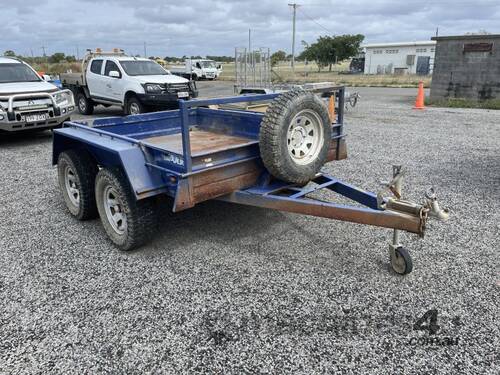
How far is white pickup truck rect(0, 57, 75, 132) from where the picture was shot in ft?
28.0

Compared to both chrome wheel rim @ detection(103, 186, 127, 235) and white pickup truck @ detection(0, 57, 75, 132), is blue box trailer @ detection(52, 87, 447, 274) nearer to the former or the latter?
chrome wheel rim @ detection(103, 186, 127, 235)

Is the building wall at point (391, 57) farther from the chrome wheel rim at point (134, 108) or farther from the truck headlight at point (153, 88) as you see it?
the chrome wheel rim at point (134, 108)

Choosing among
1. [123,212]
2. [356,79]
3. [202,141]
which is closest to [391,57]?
[356,79]

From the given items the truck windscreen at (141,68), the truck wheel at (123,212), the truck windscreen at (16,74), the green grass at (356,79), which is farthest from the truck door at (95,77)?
the truck wheel at (123,212)

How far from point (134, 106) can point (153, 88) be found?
88 cm

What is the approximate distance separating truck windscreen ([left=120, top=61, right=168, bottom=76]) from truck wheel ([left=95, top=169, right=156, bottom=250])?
368 inches

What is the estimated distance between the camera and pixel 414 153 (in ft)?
26.7

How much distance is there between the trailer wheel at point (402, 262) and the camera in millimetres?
3502

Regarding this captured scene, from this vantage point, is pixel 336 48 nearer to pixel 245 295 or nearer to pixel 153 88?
pixel 153 88

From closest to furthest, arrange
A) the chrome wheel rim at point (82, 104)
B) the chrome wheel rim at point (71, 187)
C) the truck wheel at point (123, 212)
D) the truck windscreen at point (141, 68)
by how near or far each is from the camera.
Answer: the truck wheel at point (123, 212) < the chrome wheel rim at point (71, 187) < the truck windscreen at point (141, 68) < the chrome wheel rim at point (82, 104)

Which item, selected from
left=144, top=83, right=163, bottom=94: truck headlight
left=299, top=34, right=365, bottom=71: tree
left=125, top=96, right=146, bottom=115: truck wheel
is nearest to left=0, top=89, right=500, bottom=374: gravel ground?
left=144, top=83, right=163, bottom=94: truck headlight

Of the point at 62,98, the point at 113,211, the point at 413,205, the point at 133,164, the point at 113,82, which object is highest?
the point at 113,82

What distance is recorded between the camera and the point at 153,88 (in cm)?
1208

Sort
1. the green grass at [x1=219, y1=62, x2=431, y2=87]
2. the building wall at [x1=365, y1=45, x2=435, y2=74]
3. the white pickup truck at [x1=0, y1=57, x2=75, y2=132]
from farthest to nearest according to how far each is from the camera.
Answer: the building wall at [x1=365, y1=45, x2=435, y2=74] → the green grass at [x1=219, y1=62, x2=431, y2=87] → the white pickup truck at [x1=0, y1=57, x2=75, y2=132]
